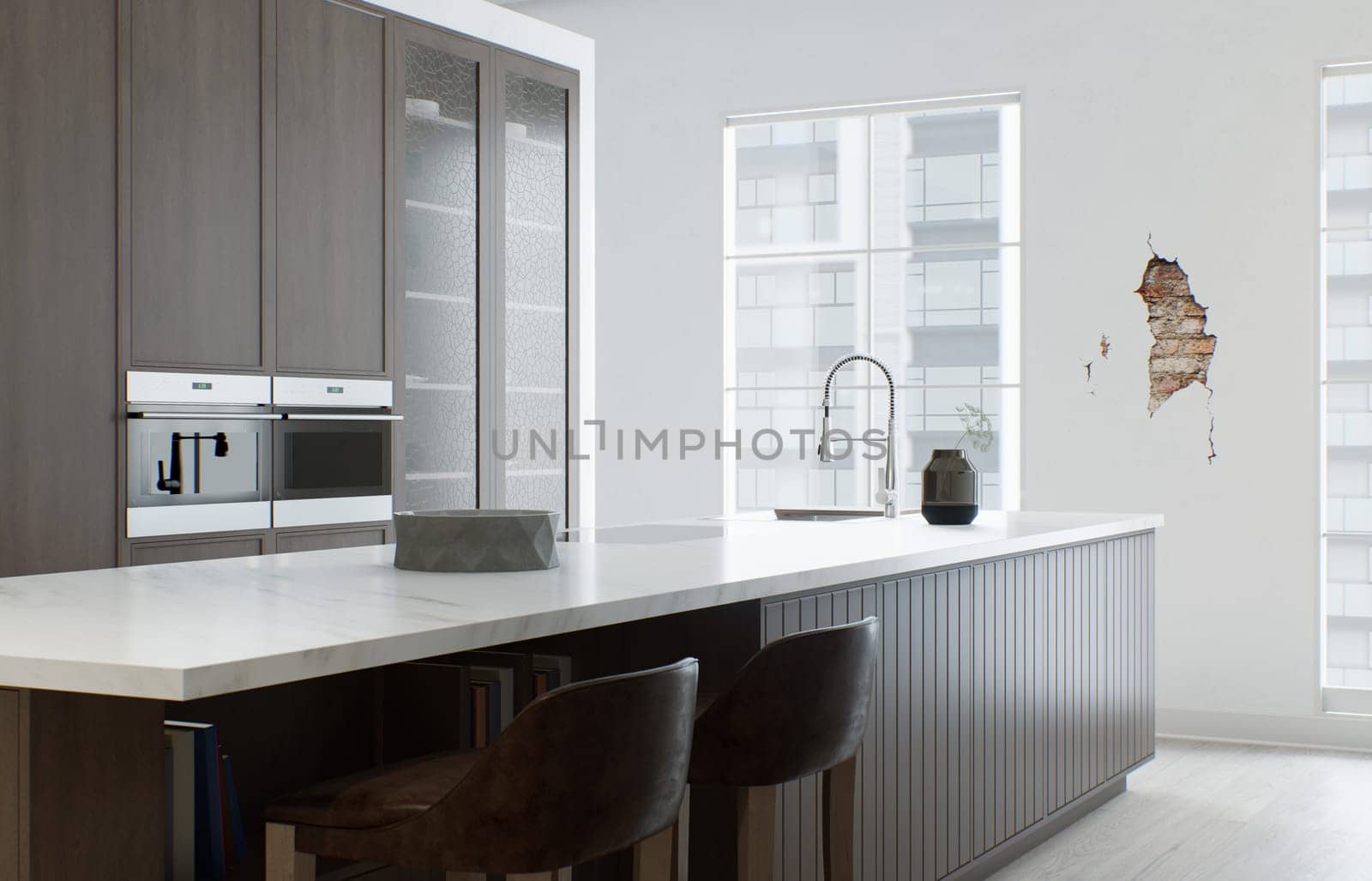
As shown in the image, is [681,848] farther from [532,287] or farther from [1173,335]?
[1173,335]

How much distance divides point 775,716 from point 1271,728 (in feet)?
12.5

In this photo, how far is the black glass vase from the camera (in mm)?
3682

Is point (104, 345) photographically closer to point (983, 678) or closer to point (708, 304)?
point (983, 678)

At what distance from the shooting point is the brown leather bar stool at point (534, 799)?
5.15 feet

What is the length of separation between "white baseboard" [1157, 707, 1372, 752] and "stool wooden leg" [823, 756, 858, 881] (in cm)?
338

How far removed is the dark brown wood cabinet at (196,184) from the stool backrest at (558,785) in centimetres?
253

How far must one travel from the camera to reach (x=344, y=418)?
4312 millimetres

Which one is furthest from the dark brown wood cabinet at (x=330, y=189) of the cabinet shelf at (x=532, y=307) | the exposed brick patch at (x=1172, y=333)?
the exposed brick patch at (x=1172, y=333)

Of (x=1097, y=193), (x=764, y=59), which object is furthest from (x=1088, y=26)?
(x=764, y=59)

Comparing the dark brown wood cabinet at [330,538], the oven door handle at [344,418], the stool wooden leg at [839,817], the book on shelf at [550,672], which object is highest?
the oven door handle at [344,418]

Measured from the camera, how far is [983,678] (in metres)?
3.24

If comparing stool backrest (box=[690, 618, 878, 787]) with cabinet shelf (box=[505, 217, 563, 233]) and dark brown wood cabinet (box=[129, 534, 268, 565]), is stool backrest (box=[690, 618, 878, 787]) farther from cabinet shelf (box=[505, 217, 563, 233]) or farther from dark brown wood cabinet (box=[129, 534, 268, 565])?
cabinet shelf (box=[505, 217, 563, 233])

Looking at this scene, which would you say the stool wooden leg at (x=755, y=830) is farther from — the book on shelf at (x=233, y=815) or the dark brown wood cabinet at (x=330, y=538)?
the dark brown wood cabinet at (x=330, y=538)

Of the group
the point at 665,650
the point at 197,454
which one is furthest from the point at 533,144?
the point at 665,650
